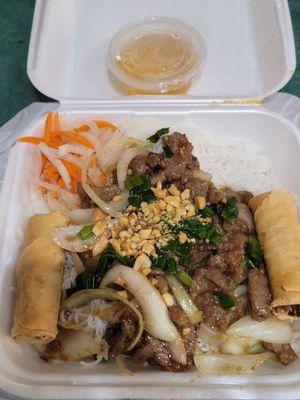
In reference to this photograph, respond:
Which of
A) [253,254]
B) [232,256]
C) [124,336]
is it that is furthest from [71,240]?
[253,254]

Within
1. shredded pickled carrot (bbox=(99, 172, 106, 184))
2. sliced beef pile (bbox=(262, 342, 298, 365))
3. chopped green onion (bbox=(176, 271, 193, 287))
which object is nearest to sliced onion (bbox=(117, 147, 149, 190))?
shredded pickled carrot (bbox=(99, 172, 106, 184))

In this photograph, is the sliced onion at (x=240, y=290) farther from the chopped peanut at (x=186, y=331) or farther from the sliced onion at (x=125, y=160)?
the sliced onion at (x=125, y=160)

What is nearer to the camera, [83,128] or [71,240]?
[71,240]

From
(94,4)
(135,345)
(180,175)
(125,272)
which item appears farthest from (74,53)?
(135,345)

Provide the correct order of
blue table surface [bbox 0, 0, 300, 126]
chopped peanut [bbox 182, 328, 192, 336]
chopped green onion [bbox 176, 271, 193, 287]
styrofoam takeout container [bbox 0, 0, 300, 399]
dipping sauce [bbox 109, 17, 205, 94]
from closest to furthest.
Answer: styrofoam takeout container [bbox 0, 0, 300, 399] < chopped peanut [bbox 182, 328, 192, 336] < chopped green onion [bbox 176, 271, 193, 287] < dipping sauce [bbox 109, 17, 205, 94] < blue table surface [bbox 0, 0, 300, 126]

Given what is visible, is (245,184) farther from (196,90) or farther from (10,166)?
(10,166)

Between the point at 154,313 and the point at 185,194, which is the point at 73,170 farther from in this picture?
the point at 154,313

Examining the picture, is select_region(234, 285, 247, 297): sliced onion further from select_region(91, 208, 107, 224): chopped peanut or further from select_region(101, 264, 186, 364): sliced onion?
select_region(91, 208, 107, 224): chopped peanut
